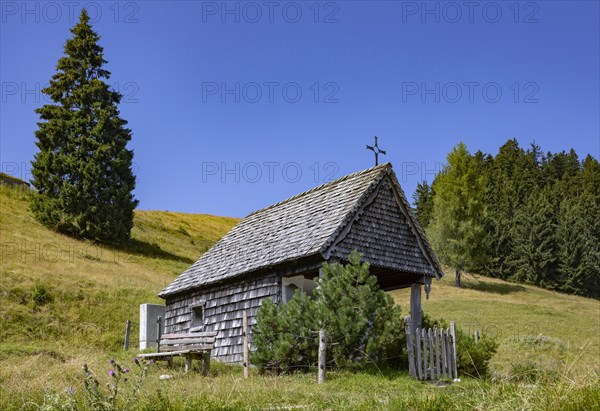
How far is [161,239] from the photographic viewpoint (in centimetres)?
5266

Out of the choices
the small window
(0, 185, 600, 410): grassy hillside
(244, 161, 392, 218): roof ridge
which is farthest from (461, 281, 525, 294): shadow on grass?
the small window

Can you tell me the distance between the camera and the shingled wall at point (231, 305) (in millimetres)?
18156

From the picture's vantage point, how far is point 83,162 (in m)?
44.5

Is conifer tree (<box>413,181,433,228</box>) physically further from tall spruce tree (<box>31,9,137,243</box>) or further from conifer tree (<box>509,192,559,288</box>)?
tall spruce tree (<box>31,9,137,243</box>)

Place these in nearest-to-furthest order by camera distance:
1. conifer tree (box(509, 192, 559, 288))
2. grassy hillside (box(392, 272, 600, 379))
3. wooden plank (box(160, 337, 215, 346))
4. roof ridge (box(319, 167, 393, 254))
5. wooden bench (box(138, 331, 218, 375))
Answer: wooden bench (box(138, 331, 218, 375)) < wooden plank (box(160, 337, 215, 346)) < roof ridge (box(319, 167, 393, 254)) < grassy hillside (box(392, 272, 600, 379)) < conifer tree (box(509, 192, 559, 288))

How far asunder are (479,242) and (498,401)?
161 feet

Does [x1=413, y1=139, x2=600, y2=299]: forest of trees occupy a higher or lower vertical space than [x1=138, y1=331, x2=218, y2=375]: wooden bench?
higher

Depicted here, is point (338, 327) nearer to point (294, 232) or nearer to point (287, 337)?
point (287, 337)

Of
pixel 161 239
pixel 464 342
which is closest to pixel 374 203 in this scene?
pixel 464 342

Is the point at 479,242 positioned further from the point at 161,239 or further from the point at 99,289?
the point at 99,289

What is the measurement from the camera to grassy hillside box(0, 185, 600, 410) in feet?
25.3

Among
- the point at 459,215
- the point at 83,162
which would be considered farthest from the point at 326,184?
the point at 459,215

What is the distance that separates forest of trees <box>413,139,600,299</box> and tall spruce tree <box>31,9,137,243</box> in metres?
26.7

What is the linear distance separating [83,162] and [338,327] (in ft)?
113
